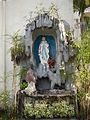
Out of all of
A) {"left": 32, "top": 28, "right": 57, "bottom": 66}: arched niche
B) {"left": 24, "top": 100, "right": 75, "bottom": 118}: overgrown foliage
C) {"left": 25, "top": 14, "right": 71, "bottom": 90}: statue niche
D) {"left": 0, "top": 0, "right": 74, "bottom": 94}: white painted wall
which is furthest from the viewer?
{"left": 0, "top": 0, "right": 74, "bottom": 94}: white painted wall

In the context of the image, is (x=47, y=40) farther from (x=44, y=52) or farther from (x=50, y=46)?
(x=44, y=52)

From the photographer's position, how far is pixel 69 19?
14797mm

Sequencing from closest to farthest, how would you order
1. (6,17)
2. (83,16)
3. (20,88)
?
(20,88), (6,17), (83,16)

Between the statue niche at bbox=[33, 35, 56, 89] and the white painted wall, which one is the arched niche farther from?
the white painted wall

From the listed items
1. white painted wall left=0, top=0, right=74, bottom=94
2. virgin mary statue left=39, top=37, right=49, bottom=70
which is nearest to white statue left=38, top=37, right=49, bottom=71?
virgin mary statue left=39, top=37, right=49, bottom=70

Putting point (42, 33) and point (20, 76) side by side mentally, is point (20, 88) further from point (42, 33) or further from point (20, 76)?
point (42, 33)

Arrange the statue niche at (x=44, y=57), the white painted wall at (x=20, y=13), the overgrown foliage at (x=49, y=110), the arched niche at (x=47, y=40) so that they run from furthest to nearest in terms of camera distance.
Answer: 1. the white painted wall at (x=20, y=13)
2. the arched niche at (x=47, y=40)
3. the statue niche at (x=44, y=57)
4. the overgrown foliage at (x=49, y=110)

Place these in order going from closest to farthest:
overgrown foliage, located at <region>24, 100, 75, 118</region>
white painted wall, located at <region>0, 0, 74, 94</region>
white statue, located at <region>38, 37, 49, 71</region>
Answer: overgrown foliage, located at <region>24, 100, 75, 118</region>, white statue, located at <region>38, 37, 49, 71</region>, white painted wall, located at <region>0, 0, 74, 94</region>

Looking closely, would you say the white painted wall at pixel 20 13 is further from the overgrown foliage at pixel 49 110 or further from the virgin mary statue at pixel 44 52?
the overgrown foliage at pixel 49 110

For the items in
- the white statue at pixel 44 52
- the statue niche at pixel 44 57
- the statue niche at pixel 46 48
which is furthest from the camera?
the white statue at pixel 44 52

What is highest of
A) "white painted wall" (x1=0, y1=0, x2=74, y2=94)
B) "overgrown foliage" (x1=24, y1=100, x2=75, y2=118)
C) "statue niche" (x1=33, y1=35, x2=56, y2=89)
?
"white painted wall" (x1=0, y1=0, x2=74, y2=94)

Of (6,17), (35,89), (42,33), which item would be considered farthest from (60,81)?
(6,17)

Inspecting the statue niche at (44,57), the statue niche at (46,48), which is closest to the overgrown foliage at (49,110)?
the statue niche at (46,48)

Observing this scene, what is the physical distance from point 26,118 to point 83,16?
6.10 m
